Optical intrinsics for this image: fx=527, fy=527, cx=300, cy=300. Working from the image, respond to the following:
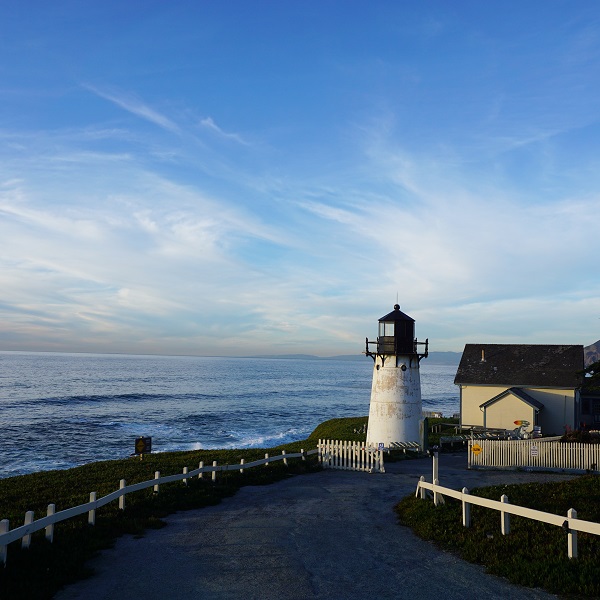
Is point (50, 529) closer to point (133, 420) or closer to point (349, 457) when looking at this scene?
point (349, 457)

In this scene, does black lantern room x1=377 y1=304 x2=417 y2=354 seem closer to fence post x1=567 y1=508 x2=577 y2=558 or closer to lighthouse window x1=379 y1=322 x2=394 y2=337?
lighthouse window x1=379 y1=322 x2=394 y2=337

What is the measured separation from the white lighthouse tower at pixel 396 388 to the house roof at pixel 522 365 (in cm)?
1013

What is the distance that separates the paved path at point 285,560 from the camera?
9164mm

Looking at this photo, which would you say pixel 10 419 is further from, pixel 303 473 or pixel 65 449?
pixel 303 473

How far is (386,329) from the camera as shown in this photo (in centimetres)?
3194

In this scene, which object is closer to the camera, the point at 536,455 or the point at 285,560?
the point at 285,560

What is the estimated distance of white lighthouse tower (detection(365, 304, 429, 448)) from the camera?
30453mm

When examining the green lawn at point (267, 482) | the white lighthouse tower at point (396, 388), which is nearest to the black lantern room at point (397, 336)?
the white lighthouse tower at point (396, 388)

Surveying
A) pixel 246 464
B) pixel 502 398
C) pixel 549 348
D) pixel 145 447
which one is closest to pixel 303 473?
pixel 246 464

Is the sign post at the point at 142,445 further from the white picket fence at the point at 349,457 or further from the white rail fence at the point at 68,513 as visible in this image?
the white picket fence at the point at 349,457

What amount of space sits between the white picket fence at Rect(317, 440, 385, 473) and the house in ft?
55.8

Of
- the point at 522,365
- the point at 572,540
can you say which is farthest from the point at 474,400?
the point at 572,540

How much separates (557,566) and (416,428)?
21.1m

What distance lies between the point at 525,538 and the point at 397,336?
66.1 ft
